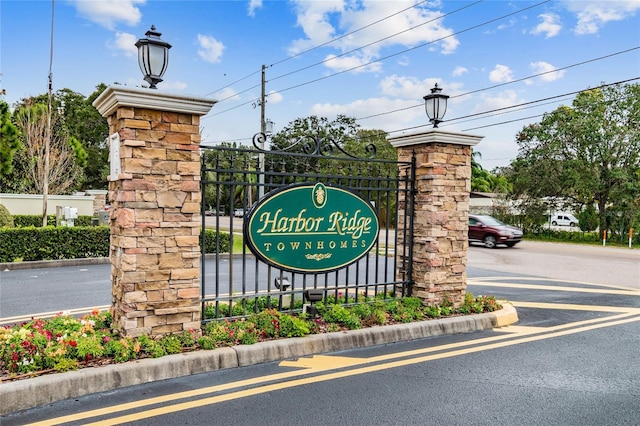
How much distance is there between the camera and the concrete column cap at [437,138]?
6.08 metres

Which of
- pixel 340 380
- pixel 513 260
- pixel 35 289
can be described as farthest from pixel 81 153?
pixel 340 380

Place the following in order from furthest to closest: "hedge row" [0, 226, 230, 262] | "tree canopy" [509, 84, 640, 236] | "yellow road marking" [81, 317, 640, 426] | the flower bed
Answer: "tree canopy" [509, 84, 640, 236] < "hedge row" [0, 226, 230, 262] < the flower bed < "yellow road marking" [81, 317, 640, 426]

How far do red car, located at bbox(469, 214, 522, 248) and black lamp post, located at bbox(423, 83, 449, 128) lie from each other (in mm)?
14299

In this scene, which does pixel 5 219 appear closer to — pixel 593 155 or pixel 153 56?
pixel 153 56

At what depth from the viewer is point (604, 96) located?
24.2 m

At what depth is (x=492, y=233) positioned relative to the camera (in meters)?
19.6

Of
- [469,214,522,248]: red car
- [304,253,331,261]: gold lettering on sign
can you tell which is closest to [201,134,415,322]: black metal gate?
[304,253,331,261]: gold lettering on sign

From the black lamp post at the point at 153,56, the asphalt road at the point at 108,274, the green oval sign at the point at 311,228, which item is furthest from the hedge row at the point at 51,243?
the black lamp post at the point at 153,56

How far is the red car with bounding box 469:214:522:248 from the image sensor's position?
63.7 feet

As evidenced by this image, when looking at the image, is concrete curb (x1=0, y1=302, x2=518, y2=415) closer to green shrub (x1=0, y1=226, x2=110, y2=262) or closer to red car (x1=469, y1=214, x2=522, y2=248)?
green shrub (x1=0, y1=226, x2=110, y2=262)

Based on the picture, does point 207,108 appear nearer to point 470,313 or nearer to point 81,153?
point 470,313

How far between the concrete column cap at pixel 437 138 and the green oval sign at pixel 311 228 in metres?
1.09

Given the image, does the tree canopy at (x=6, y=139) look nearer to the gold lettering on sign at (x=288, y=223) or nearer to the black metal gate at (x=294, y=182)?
the black metal gate at (x=294, y=182)

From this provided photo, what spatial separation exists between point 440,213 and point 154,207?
3.50 metres
